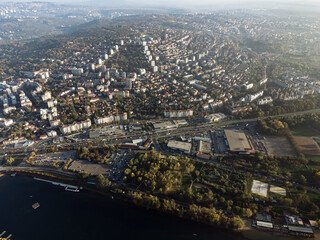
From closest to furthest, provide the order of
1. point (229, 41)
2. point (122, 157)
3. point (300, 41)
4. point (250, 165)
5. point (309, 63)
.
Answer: point (250, 165)
point (122, 157)
point (309, 63)
point (300, 41)
point (229, 41)

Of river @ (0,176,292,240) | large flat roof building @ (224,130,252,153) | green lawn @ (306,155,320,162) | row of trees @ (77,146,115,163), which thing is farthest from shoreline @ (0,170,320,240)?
green lawn @ (306,155,320,162)

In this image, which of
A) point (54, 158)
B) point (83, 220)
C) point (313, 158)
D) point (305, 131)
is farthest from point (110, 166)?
point (305, 131)

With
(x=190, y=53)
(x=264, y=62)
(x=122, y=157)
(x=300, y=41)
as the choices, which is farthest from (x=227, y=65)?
(x=122, y=157)

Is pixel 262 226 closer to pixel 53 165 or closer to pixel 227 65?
pixel 53 165

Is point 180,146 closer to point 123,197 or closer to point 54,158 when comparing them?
point 123,197

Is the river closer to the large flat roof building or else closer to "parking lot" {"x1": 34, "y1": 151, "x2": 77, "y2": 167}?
"parking lot" {"x1": 34, "y1": 151, "x2": 77, "y2": 167}
